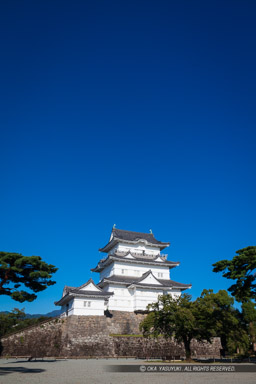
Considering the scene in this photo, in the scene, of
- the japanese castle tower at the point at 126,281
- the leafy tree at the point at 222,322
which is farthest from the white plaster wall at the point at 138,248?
the leafy tree at the point at 222,322

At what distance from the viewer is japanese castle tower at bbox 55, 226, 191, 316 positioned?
30906mm

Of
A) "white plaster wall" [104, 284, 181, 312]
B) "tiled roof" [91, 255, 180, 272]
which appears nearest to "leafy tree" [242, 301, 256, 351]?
"white plaster wall" [104, 284, 181, 312]

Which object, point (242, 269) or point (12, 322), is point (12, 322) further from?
point (242, 269)

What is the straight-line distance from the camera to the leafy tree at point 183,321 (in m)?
21.2

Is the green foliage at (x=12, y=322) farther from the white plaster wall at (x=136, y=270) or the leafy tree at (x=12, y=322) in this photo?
the white plaster wall at (x=136, y=270)

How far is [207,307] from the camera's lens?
2233 cm

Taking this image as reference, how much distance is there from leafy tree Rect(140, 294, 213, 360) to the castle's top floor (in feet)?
56.8

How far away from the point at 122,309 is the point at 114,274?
4880 mm

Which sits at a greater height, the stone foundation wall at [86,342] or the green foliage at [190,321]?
the green foliage at [190,321]

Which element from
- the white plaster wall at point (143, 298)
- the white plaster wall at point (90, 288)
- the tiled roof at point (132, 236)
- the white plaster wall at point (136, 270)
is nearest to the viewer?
the white plaster wall at point (90, 288)

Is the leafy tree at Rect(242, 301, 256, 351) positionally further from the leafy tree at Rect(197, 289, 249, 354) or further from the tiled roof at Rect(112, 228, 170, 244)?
the tiled roof at Rect(112, 228, 170, 244)

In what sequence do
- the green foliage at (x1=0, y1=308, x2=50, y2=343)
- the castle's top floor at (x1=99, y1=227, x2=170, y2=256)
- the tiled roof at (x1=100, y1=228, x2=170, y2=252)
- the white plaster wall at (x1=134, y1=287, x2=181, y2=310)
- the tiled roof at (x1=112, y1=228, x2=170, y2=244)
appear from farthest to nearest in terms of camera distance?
1. the green foliage at (x1=0, y1=308, x2=50, y2=343)
2. the tiled roof at (x1=112, y1=228, x2=170, y2=244)
3. the tiled roof at (x1=100, y1=228, x2=170, y2=252)
4. the castle's top floor at (x1=99, y1=227, x2=170, y2=256)
5. the white plaster wall at (x1=134, y1=287, x2=181, y2=310)

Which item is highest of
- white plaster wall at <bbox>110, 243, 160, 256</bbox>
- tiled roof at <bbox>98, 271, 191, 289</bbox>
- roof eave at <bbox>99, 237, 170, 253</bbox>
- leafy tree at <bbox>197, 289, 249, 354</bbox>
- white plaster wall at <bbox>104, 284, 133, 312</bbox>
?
roof eave at <bbox>99, 237, 170, 253</bbox>

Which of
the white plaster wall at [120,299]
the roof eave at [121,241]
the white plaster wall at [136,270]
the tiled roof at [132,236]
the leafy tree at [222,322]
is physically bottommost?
the leafy tree at [222,322]
